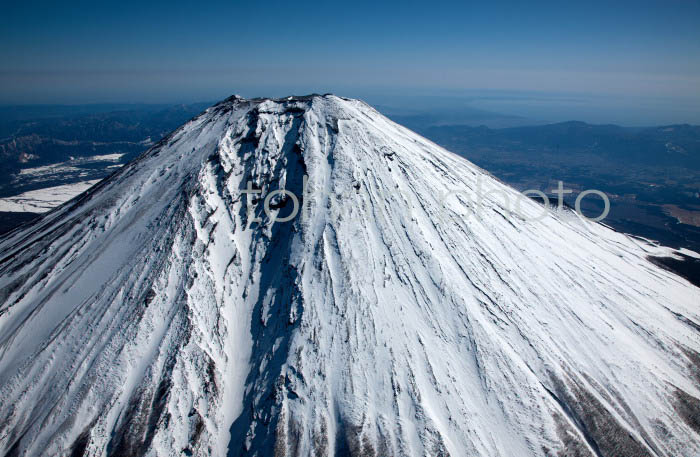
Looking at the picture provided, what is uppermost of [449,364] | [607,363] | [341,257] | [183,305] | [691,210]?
[341,257]

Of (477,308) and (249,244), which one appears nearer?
(477,308)

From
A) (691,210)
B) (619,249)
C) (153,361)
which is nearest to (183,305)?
(153,361)

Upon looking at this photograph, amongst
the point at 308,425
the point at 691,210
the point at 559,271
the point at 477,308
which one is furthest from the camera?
the point at 691,210

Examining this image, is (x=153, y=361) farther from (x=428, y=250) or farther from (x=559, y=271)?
(x=559, y=271)

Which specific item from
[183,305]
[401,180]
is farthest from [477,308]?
[183,305]

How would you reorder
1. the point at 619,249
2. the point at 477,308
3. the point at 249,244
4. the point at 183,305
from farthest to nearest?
the point at 619,249
the point at 249,244
the point at 477,308
the point at 183,305

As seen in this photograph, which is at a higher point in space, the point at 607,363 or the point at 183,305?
the point at 183,305
